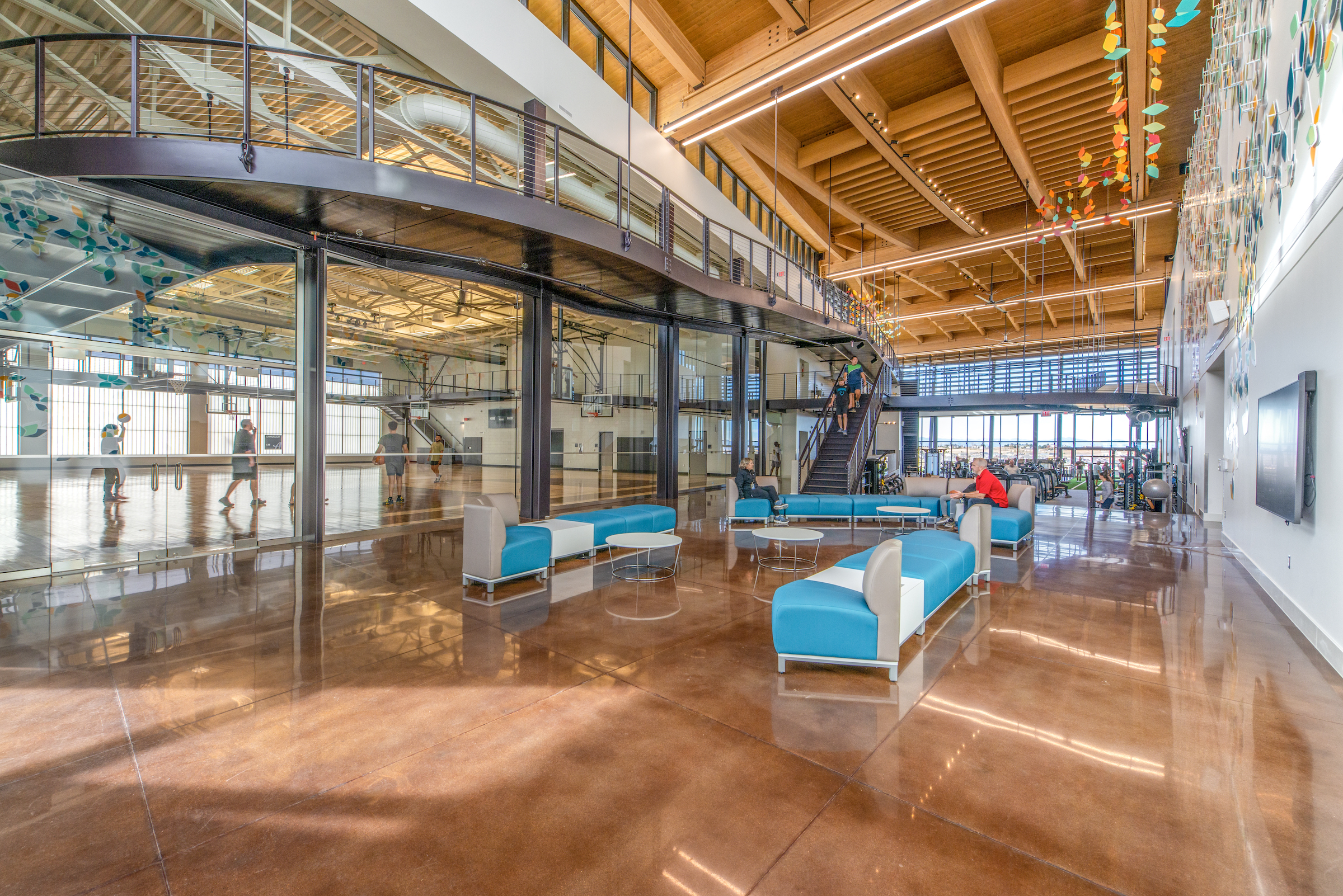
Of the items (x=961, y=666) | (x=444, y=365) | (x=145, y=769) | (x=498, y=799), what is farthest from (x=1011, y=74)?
(x=145, y=769)

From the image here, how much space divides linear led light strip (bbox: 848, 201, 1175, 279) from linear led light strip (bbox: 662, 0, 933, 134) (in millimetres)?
4843

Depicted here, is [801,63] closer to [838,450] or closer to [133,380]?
[838,450]

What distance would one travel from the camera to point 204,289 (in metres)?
7.59

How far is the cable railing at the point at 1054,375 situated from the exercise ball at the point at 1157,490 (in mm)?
7473

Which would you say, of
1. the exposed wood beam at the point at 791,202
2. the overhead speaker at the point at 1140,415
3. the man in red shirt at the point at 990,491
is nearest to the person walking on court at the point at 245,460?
the exposed wood beam at the point at 791,202

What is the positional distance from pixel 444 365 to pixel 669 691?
8496 millimetres

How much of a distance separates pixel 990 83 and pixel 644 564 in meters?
9.69

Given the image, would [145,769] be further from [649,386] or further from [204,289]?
[649,386]

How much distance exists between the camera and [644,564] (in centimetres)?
740

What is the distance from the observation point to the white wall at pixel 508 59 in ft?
22.6

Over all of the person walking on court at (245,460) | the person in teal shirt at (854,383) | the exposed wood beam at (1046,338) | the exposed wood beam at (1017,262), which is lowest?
the person walking on court at (245,460)

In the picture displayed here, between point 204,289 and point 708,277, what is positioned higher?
point 708,277

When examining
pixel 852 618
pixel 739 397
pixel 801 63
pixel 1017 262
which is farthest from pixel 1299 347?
pixel 1017 262

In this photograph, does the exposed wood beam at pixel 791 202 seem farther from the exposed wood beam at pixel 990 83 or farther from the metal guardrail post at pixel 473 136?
the metal guardrail post at pixel 473 136
